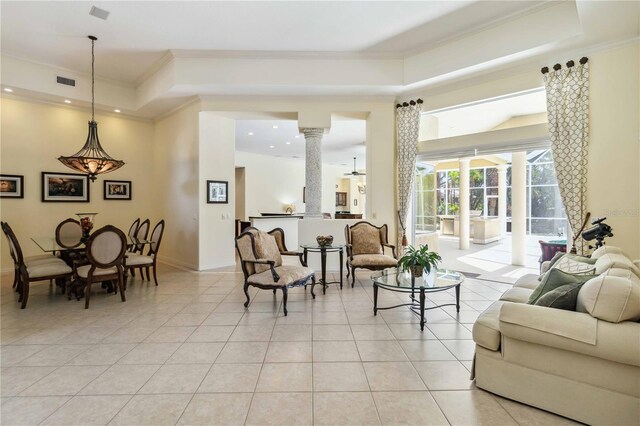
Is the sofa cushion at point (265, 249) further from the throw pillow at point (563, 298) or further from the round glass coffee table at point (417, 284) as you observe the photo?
the throw pillow at point (563, 298)

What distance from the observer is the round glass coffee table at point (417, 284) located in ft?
11.1

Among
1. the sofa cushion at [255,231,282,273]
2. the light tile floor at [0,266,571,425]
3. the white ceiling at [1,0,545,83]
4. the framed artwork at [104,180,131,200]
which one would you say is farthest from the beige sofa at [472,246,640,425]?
the framed artwork at [104,180,131,200]

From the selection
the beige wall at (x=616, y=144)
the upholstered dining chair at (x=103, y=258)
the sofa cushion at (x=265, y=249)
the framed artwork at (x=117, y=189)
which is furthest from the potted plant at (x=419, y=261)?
the framed artwork at (x=117, y=189)

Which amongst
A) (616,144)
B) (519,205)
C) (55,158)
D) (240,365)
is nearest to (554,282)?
(240,365)

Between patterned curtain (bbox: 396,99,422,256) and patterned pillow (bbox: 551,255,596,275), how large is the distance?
2971 millimetres

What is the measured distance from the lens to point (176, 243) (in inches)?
274

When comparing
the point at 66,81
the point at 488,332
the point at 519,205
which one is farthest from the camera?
the point at 519,205

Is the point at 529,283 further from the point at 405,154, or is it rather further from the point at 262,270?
the point at 405,154

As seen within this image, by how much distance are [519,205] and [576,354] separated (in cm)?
571

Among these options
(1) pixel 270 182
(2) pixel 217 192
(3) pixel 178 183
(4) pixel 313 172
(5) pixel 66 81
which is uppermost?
(5) pixel 66 81

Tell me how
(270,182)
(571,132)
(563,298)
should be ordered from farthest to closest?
1. (270,182)
2. (571,132)
3. (563,298)

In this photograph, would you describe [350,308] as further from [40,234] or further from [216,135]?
[40,234]

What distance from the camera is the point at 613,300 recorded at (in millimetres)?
1825

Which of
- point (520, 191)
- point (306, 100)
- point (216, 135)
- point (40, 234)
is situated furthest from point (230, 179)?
point (520, 191)
